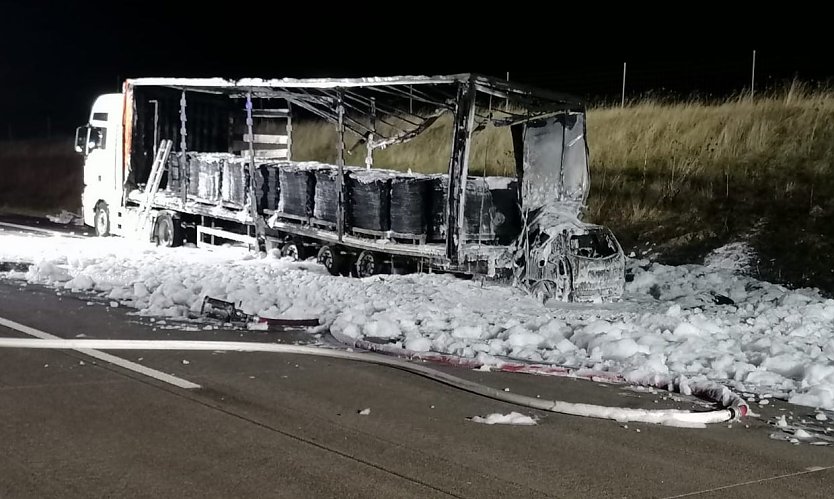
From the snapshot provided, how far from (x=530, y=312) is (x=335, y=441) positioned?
6279 millimetres

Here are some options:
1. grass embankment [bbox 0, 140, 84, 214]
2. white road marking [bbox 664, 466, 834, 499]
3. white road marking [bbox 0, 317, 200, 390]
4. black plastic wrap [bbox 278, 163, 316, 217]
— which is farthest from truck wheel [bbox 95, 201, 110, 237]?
white road marking [bbox 664, 466, 834, 499]

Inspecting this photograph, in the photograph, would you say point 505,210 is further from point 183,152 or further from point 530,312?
point 183,152

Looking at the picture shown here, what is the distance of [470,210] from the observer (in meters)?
14.7

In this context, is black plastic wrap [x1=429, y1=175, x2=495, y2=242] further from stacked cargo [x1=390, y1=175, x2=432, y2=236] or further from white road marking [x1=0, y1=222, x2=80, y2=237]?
white road marking [x1=0, y1=222, x2=80, y2=237]

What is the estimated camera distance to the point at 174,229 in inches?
797

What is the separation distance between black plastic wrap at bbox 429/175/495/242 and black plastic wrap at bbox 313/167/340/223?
1.90 meters

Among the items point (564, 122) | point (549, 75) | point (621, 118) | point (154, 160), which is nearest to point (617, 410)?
point (564, 122)

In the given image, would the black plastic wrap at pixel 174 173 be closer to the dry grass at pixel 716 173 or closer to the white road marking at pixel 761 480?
the dry grass at pixel 716 173

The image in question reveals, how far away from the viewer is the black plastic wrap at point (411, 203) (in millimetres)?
14961

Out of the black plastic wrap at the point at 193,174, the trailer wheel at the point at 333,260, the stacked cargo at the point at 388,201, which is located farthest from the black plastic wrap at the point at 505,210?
the black plastic wrap at the point at 193,174

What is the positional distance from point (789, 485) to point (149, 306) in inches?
334

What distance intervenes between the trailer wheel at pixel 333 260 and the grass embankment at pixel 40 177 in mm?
18246

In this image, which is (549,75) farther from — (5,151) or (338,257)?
(5,151)

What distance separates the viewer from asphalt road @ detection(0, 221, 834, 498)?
603 centimetres
